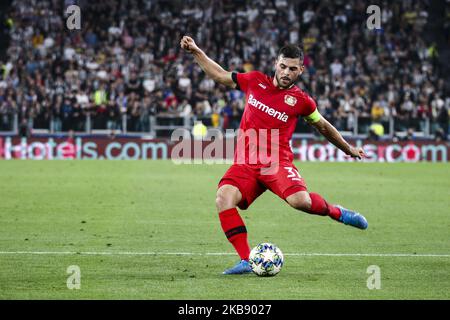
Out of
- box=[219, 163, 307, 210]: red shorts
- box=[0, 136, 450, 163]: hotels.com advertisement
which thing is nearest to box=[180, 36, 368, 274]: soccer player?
box=[219, 163, 307, 210]: red shorts

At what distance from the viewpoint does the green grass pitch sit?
8.84 meters

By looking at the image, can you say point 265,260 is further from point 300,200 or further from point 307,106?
point 307,106

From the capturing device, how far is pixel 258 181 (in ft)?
33.0

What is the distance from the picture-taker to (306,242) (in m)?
12.7

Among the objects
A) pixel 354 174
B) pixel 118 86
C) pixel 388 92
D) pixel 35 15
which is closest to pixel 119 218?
pixel 354 174

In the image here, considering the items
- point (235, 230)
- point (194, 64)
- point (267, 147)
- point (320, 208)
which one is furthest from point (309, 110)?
point (194, 64)

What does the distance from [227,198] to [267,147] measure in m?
0.71

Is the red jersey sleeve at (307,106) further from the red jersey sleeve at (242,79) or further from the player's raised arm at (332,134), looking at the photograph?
the red jersey sleeve at (242,79)

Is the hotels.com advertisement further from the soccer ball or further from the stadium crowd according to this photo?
the soccer ball

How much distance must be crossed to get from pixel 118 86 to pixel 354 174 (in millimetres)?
11649

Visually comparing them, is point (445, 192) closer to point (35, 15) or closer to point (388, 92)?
point (388, 92)

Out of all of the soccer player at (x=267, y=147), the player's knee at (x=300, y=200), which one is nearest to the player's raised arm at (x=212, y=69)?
the soccer player at (x=267, y=147)

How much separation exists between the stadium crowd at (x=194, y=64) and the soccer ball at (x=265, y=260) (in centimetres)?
2335

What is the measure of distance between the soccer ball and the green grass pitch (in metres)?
0.11
